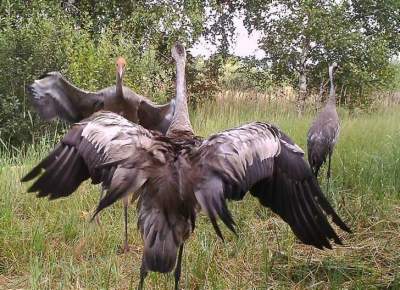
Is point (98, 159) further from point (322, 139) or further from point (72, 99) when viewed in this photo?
point (322, 139)

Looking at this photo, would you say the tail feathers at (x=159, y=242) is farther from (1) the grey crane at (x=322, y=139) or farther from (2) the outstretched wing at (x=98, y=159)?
(1) the grey crane at (x=322, y=139)

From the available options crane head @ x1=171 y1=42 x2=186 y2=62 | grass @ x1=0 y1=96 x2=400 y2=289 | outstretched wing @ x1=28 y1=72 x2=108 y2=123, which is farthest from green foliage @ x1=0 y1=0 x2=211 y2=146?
crane head @ x1=171 y1=42 x2=186 y2=62

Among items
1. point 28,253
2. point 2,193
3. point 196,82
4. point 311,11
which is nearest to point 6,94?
point 2,193

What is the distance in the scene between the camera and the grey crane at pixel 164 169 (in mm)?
2797

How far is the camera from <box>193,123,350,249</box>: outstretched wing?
2795 millimetres

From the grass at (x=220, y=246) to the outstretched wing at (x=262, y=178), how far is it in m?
0.74

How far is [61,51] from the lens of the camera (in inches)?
352

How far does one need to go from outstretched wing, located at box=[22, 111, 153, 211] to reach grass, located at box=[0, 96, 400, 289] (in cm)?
98

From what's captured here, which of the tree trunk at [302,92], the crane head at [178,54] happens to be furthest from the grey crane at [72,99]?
the tree trunk at [302,92]

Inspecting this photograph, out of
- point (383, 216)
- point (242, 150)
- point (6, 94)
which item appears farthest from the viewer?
point (6, 94)

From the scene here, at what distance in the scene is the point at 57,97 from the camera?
6.04 metres

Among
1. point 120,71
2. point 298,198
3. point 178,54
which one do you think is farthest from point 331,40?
point 298,198

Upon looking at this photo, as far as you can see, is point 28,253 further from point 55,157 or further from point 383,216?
point 383,216

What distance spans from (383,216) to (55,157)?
340cm
